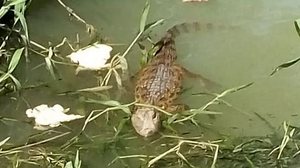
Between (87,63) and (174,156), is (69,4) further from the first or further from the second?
(174,156)

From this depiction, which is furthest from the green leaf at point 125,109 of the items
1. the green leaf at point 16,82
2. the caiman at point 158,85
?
the green leaf at point 16,82

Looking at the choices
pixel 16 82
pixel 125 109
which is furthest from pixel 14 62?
pixel 125 109

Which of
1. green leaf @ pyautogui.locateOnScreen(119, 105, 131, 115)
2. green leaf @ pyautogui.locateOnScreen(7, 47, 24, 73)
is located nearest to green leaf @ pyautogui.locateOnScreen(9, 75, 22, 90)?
green leaf @ pyautogui.locateOnScreen(7, 47, 24, 73)

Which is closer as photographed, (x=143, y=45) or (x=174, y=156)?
(x=174, y=156)

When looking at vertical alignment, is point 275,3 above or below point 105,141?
above

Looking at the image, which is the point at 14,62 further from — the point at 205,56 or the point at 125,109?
the point at 205,56

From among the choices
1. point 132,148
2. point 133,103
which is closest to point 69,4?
point 133,103
